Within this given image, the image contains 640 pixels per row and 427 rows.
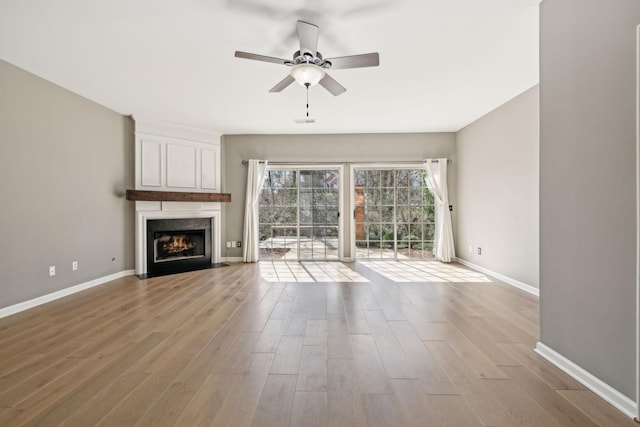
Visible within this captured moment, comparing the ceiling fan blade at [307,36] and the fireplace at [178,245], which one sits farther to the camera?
the fireplace at [178,245]

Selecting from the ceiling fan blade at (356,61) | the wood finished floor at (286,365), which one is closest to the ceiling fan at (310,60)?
the ceiling fan blade at (356,61)

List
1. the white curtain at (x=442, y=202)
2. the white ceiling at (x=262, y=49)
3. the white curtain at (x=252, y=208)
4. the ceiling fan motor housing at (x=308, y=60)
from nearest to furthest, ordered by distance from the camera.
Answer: the white ceiling at (x=262, y=49), the ceiling fan motor housing at (x=308, y=60), the white curtain at (x=442, y=202), the white curtain at (x=252, y=208)

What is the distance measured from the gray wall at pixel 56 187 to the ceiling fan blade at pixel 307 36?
3237 mm

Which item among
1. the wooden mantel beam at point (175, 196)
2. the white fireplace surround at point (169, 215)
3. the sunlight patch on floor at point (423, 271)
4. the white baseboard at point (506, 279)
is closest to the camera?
the white baseboard at point (506, 279)

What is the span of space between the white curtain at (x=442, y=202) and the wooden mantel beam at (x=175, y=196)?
4.07 metres

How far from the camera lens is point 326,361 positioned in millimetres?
2078

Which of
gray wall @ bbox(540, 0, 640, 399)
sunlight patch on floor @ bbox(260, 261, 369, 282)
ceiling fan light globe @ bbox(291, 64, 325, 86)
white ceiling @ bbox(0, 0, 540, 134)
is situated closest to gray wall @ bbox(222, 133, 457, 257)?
sunlight patch on floor @ bbox(260, 261, 369, 282)

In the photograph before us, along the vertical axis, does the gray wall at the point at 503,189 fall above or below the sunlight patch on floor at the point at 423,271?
above

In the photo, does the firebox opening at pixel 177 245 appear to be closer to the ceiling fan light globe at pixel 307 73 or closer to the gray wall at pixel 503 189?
the ceiling fan light globe at pixel 307 73

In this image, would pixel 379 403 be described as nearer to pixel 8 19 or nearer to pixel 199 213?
pixel 8 19

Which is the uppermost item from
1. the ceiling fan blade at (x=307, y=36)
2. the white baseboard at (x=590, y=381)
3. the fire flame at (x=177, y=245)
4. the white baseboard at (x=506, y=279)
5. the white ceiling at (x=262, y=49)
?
the white ceiling at (x=262, y=49)

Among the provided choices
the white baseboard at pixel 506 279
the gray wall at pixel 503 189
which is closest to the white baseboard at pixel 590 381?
the white baseboard at pixel 506 279

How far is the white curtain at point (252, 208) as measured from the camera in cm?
589

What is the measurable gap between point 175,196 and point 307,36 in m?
3.71
